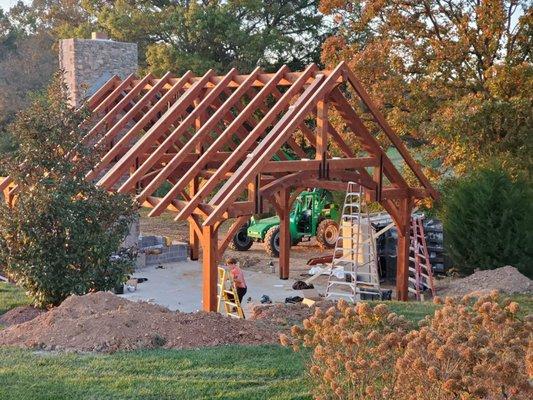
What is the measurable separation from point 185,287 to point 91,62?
706 cm

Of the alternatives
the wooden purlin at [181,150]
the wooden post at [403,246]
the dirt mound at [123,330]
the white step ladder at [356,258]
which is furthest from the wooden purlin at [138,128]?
the dirt mound at [123,330]

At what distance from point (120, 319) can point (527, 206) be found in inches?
422

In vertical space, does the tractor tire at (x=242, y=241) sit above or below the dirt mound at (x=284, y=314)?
above

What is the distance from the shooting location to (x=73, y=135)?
12.0 metres

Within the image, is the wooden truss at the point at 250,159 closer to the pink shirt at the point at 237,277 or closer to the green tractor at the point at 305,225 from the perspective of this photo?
the pink shirt at the point at 237,277

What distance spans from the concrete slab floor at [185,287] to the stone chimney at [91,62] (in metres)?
5.07

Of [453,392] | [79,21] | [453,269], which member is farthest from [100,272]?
[79,21]

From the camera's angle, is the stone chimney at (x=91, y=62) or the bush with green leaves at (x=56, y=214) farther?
the stone chimney at (x=91, y=62)

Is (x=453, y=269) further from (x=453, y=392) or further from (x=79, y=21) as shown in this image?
(x=79, y=21)

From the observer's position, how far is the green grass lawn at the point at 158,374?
7328 millimetres

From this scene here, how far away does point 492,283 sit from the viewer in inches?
600

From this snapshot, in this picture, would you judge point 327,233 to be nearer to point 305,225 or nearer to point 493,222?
point 305,225

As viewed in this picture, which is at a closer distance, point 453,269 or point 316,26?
point 453,269

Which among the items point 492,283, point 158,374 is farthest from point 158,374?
point 492,283
